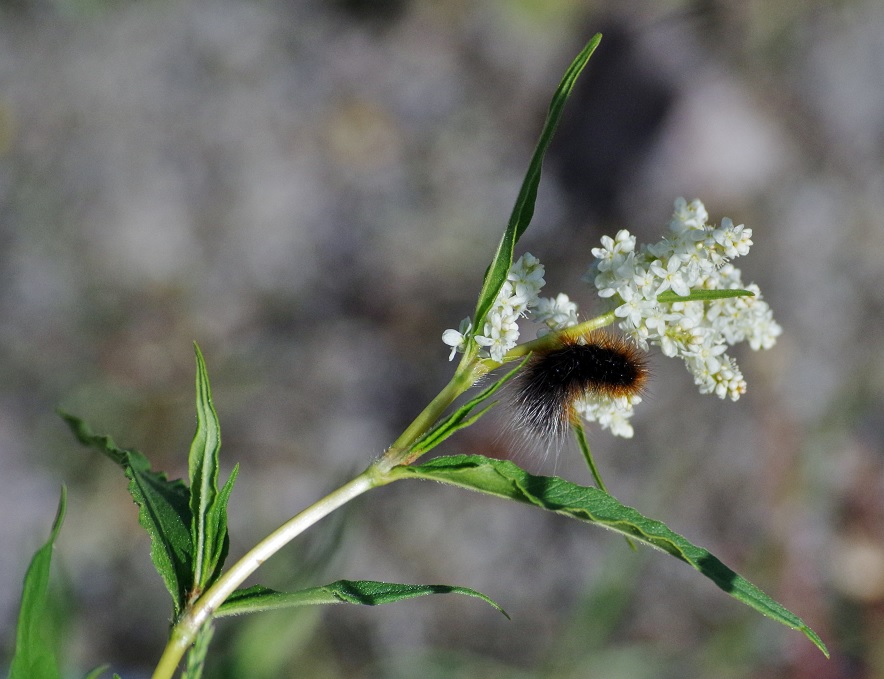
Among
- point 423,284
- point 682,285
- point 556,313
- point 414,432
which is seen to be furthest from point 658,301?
point 423,284

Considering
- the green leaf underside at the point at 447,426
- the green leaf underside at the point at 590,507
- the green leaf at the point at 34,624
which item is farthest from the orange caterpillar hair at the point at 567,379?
the green leaf at the point at 34,624

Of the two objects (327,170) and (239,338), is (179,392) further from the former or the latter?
(327,170)

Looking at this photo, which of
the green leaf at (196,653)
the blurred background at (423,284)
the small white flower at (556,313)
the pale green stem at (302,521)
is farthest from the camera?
the blurred background at (423,284)

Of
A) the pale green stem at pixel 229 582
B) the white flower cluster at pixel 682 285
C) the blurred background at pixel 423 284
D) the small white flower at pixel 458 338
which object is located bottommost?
the pale green stem at pixel 229 582

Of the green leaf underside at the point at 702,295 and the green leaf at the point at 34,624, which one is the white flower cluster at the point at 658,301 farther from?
the green leaf at the point at 34,624

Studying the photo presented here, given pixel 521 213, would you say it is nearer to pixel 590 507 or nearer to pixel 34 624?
pixel 590 507

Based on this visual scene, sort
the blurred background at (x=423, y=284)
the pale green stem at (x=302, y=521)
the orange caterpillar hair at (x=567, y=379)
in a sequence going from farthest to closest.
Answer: the blurred background at (x=423, y=284)
the orange caterpillar hair at (x=567, y=379)
the pale green stem at (x=302, y=521)

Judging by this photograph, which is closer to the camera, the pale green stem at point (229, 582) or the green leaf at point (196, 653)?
the green leaf at point (196, 653)

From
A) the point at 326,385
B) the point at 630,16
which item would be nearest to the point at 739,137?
the point at 630,16
